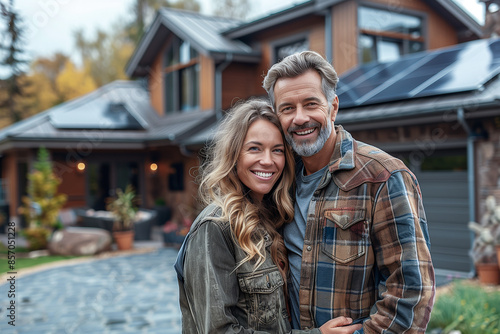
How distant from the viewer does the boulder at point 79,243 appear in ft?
37.2

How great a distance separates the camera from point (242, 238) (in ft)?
6.56

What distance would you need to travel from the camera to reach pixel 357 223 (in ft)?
6.20

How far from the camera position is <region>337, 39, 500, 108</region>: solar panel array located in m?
7.81

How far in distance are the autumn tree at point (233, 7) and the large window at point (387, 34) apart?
1834 cm

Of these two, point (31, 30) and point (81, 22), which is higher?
point (81, 22)

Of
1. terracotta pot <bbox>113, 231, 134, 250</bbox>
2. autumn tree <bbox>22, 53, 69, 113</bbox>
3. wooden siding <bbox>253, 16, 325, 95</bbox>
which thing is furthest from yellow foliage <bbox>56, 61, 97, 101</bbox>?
terracotta pot <bbox>113, 231, 134, 250</bbox>

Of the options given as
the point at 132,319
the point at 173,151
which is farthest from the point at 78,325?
the point at 173,151

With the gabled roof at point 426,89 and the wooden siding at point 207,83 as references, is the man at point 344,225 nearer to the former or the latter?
the gabled roof at point 426,89

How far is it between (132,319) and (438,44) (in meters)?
10.9

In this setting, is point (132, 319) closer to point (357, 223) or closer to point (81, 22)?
point (357, 223)

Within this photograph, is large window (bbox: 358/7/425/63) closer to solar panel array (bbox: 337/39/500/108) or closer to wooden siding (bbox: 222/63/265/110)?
solar panel array (bbox: 337/39/500/108)

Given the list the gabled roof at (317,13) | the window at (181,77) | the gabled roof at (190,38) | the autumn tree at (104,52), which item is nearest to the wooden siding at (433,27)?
the gabled roof at (317,13)

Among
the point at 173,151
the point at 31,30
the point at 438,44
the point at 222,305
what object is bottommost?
the point at 222,305

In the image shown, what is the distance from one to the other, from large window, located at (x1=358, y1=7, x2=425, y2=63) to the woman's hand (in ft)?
33.7
